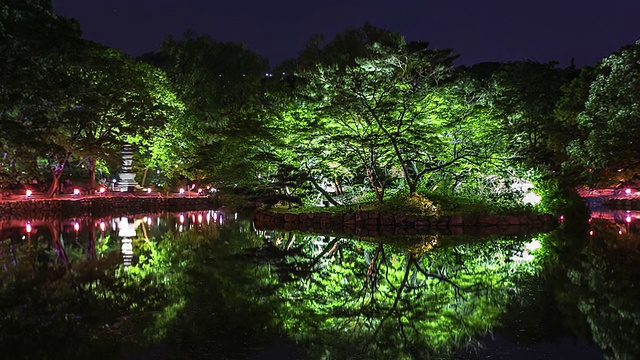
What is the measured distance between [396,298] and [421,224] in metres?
11.4

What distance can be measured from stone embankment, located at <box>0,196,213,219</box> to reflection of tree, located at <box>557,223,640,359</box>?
24.6 metres

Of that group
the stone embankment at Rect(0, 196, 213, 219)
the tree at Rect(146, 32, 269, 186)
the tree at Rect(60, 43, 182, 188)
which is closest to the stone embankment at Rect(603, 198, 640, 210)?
the tree at Rect(146, 32, 269, 186)

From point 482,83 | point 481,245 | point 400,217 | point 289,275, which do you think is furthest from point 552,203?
point 482,83

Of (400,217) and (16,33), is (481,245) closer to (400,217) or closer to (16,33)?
(400,217)

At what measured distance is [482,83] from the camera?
41844mm

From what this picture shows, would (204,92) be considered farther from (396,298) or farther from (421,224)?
(396,298)

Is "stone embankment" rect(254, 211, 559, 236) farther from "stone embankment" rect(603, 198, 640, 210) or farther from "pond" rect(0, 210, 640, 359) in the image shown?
"stone embankment" rect(603, 198, 640, 210)

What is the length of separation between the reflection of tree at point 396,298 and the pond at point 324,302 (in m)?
0.03

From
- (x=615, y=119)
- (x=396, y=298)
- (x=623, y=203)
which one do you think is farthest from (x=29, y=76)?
(x=623, y=203)

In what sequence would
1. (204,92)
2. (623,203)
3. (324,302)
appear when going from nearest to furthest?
(324,302) → (623,203) → (204,92)

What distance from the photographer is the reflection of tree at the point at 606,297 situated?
5.71 metres

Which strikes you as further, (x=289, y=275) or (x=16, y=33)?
(x=16, y=33)

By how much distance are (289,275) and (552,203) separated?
48.9ft

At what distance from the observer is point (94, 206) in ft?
108
